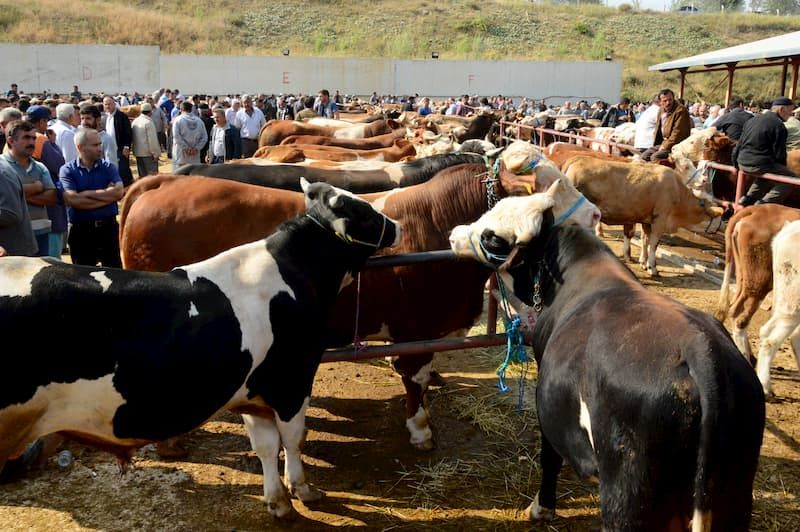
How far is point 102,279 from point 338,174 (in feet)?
11.9

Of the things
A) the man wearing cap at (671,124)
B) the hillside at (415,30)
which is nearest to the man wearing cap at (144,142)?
the man wearing cap at (671,124)

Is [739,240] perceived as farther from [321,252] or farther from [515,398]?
[321,252]

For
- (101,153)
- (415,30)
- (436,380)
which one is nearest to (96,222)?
(101,153)

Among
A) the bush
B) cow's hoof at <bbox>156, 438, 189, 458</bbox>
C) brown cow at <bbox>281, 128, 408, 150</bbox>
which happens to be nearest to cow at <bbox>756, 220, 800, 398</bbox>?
cow's hoof at <bbox>156, 438, 189, 458</bbox>

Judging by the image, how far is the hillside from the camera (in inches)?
1964

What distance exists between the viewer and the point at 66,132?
851cm

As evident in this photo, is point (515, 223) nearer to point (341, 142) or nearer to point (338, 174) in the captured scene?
point (338, 174)

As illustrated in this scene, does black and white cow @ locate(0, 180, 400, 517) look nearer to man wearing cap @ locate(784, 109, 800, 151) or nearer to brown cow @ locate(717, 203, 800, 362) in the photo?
brown cow @ locate(717, 203, 800, 362)

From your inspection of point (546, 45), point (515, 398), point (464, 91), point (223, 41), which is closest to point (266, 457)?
point (515, 398)

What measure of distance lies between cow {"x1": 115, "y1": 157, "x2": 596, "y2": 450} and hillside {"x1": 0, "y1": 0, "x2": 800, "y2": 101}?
4694 centimetres

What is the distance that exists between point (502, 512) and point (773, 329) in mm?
3033

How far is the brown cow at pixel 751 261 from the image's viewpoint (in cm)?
573

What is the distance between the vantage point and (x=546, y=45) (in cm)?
5697

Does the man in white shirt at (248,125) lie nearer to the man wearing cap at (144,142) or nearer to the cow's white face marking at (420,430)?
the man wearing cap at (144,142)
